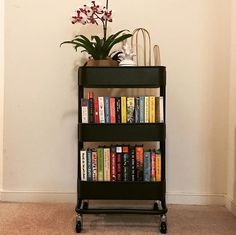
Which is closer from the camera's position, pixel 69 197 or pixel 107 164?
pixel 107 164

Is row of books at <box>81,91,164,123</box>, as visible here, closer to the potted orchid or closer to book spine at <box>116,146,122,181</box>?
book spine at <box>116,146,122,181</box>

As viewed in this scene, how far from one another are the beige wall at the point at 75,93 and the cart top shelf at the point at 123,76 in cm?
44

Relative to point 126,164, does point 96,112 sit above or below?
above

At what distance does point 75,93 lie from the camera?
205 cm

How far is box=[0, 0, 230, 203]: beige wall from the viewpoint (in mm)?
2016

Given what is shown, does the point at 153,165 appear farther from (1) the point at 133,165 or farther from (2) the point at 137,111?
(2) the point at 137,111

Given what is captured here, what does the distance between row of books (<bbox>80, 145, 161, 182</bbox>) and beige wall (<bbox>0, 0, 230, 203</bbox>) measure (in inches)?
17.2

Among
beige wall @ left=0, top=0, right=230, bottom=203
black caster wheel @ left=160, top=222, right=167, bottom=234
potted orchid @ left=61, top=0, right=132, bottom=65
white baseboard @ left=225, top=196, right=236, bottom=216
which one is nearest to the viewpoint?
black caster wheel @ left=160, top=222, right=167, bottom=234

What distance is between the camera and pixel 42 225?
1.67 metres

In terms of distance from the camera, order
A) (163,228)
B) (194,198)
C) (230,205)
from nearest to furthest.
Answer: (163,228)
(230,205)
(194,198)

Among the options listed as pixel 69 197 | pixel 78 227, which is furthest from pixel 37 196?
pixel 78 227

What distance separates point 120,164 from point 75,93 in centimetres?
65

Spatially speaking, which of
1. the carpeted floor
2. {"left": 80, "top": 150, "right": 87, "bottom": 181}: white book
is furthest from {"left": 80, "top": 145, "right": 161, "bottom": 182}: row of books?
the carpeted floor

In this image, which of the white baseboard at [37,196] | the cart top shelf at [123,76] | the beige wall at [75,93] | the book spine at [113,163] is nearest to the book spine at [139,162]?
the book spine at [113,163]
